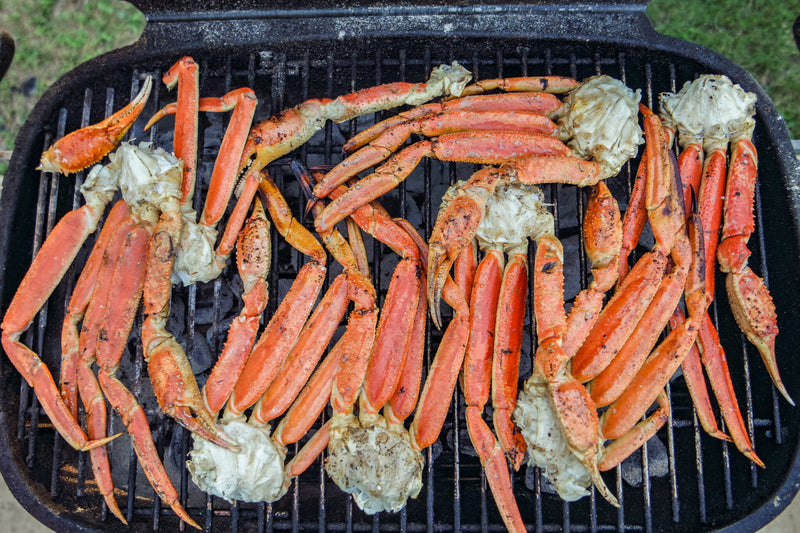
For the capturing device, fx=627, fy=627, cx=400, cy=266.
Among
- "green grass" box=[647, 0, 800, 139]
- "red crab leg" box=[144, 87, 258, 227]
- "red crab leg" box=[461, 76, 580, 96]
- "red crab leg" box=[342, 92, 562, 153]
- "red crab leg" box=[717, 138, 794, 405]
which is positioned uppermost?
"green grass" box=[647, 0, 800, 139]

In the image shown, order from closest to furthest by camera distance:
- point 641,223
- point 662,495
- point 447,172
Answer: point 641,223 → point 662,495 → point 447,172

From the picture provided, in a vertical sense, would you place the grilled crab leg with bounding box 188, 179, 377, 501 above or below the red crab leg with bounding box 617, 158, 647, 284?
below

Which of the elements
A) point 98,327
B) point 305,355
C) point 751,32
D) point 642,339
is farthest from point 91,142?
point 751,32

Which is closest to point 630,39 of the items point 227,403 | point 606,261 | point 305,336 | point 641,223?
point 641,223

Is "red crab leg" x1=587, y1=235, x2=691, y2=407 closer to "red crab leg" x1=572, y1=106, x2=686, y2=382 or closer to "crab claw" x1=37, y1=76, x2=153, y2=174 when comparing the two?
"red crab leg" x1=572, y1=106, x2=686, y2=382

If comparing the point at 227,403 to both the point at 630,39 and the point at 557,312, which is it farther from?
the point at 630,39

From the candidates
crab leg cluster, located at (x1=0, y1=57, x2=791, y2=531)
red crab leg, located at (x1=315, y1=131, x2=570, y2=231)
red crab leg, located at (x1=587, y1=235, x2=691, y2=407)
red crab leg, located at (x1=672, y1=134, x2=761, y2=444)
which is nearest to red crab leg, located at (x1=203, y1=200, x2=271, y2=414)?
crab leg cluster, located at (x1=0, y1=57, x2=791, y2=531)

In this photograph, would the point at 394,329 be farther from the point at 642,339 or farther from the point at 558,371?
the point at 642,339
